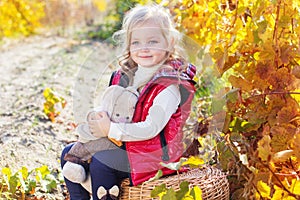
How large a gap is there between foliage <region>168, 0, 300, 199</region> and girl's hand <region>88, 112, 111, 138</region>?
51 centimetres

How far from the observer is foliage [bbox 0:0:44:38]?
8.61m

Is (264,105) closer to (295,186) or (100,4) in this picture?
(295,186)

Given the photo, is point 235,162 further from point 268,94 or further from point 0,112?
point 0,112

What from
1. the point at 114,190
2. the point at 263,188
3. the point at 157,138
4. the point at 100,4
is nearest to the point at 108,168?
the point at 114,190

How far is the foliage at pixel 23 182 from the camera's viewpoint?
251 cm

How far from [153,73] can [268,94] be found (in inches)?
19.8

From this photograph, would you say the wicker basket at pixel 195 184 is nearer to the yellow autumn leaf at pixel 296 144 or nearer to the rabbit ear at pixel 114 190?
the rabbit ear at pixel 114 190

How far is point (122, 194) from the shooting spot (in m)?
2.30

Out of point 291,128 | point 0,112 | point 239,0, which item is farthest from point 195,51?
point 0,112

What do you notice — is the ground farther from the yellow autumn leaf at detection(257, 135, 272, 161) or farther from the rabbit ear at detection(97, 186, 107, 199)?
the yellow autumn leaf at detection(257, 135, 272, 161)

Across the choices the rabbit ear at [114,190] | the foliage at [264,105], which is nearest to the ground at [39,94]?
the rabbit ear at [114,190]

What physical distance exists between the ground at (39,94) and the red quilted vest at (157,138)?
16.2 inches

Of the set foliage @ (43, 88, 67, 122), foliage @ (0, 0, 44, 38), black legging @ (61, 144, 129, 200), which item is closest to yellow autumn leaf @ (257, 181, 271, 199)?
black legging @ (61, 144, 129, 200)

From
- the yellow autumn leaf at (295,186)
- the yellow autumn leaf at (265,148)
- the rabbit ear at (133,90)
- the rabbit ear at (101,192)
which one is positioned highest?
the rabbit ear at (133,90)
